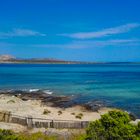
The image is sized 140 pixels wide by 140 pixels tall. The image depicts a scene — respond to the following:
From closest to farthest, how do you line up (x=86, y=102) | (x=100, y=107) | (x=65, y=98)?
(x=100, y=107), (x=86, y=102), (x=65, y=98)

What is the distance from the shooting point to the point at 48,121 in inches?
1607

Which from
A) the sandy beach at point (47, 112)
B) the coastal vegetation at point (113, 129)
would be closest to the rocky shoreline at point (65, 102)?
the sandy beach at point (47, 112)

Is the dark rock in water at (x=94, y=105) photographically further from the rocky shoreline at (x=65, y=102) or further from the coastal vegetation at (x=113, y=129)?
the coastal vegetation at (x=113, y=129)

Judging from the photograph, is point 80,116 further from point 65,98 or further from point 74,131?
point 65,98

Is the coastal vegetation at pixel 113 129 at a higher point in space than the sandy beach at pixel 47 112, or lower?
higher

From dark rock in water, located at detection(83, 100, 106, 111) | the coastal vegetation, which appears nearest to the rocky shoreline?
dark rock in water, located at detection(83, 100, 106, 111)

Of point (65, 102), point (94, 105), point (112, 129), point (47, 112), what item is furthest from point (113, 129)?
point (65, 102)

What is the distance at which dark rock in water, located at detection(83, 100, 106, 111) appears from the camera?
56.5 m

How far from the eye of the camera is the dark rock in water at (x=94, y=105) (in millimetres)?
56463

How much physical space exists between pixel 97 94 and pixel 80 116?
28.6 m

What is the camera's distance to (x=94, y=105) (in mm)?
59469

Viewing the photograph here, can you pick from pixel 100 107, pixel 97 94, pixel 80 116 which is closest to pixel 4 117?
pixel 80 116

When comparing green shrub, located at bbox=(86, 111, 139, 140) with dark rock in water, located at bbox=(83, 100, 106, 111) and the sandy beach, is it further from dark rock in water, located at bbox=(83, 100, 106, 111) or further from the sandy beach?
dark rock in water, located at bbox=(83, 100, 106, 111)

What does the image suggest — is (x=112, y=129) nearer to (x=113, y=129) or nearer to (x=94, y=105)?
(x=113, y=129)
